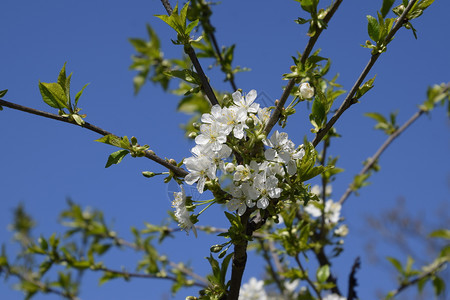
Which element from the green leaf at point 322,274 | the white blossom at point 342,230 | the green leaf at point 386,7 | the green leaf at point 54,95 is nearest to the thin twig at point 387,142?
the white blossom at point 342,230

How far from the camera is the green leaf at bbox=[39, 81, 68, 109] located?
1361mm

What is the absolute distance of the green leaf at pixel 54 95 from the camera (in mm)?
1361

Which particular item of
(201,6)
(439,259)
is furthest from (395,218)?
(201,6)

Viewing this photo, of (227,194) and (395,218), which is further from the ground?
(395,218)

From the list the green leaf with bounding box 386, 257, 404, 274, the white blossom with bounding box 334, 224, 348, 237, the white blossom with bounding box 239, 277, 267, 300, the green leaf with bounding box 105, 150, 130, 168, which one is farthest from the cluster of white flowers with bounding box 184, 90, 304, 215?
the white blossom with bounding box 239, 277, 267, 300

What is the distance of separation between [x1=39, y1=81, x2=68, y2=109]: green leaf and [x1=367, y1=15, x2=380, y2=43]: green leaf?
0.98m

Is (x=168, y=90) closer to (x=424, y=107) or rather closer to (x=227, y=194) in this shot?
(x=424, y=107)

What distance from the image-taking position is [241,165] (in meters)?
1.31

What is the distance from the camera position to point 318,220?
300 cm

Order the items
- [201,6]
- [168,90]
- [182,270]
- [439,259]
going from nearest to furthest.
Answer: [201,6], [439,259], [168,90], [182,270]

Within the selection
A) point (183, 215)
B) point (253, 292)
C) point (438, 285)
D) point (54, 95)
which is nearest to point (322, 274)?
point (438, 285)

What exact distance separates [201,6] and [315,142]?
1387mm

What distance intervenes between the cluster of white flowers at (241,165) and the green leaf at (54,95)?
43 cm

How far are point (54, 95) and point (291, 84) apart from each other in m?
0.73
